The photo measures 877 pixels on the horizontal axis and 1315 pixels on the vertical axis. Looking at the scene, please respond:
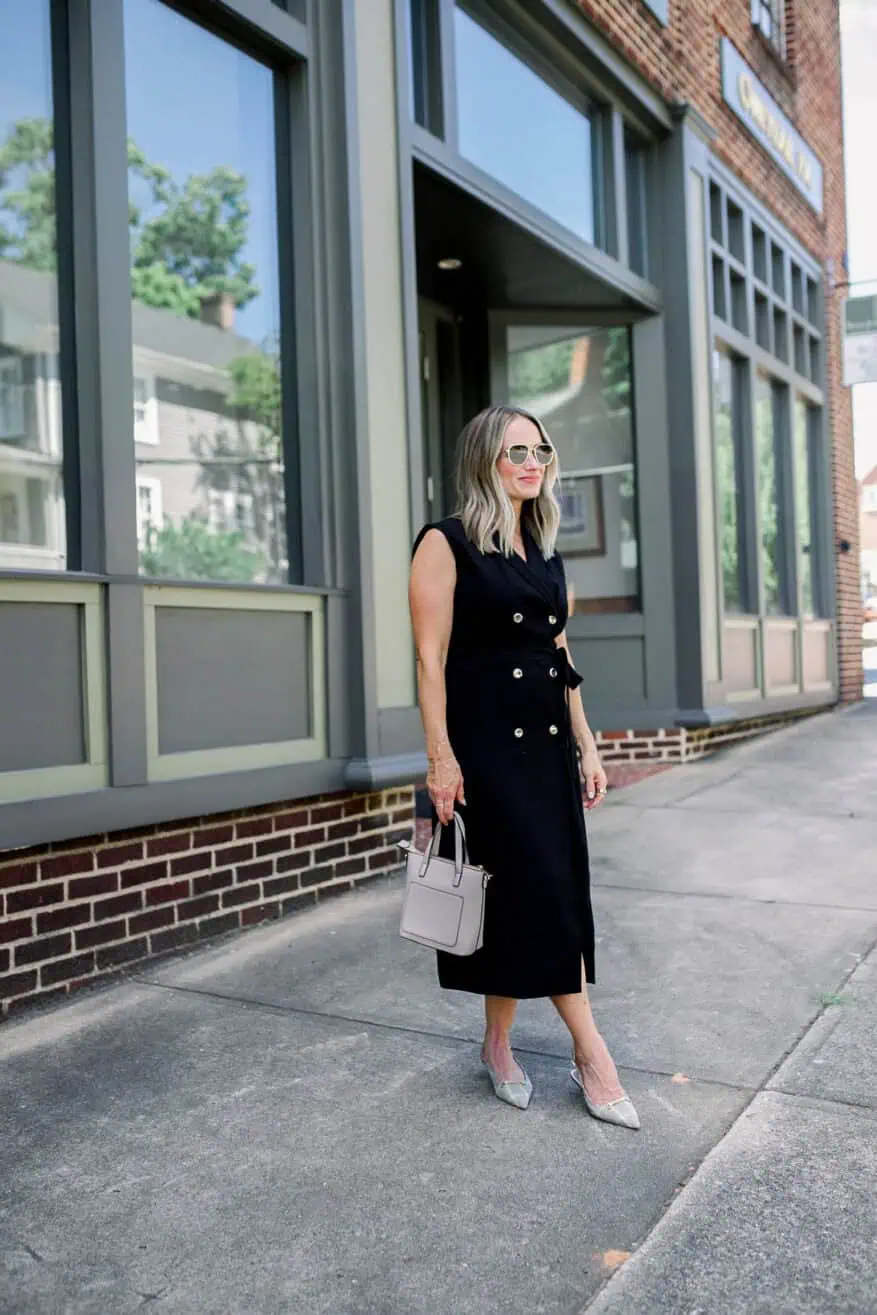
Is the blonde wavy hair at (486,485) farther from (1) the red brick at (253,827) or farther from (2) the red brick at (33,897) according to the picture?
(1) the red brick at (253,827)

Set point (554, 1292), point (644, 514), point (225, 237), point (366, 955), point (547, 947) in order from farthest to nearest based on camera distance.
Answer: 1. point (644, 514)
2. point (225, 237)
3. point (366, 955)
4. point (547, 947)
5. point (554, 1292)

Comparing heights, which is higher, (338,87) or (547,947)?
(338,87)

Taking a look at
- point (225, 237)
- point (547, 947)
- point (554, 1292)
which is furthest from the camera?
point (225, 237)

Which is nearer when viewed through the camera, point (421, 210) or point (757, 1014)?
point (757, 1014)

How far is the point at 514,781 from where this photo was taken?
2852 mm

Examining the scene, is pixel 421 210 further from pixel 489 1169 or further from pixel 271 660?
pixel 489 1169

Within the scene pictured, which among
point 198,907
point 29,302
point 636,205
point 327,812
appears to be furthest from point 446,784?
point 636,205

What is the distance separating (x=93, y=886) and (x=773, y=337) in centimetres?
890

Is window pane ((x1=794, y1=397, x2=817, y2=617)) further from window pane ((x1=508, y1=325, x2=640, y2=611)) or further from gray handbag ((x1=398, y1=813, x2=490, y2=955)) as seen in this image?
gray handbag ((x1=398, y1=813, x2=490, y2=955))

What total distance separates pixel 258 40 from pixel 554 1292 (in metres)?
4.91

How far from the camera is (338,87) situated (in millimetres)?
5176

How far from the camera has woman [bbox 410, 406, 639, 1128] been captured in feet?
9.30

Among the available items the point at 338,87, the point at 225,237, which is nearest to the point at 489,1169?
the point at 225,237

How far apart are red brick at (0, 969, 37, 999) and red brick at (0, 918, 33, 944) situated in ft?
0.39
